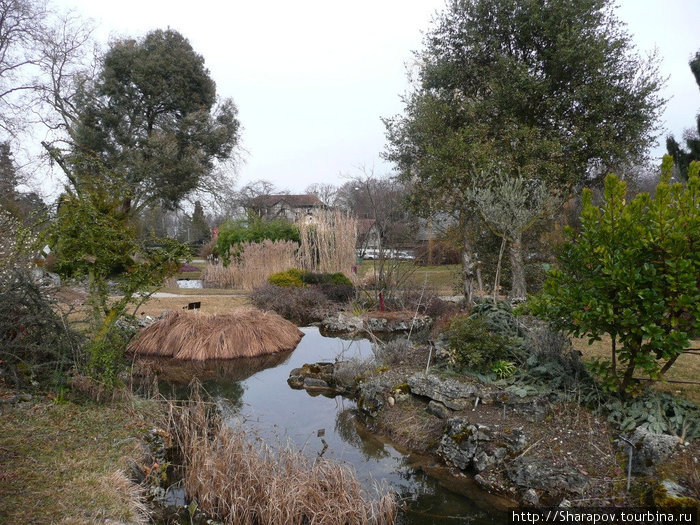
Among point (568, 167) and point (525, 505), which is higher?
point (568, 167)

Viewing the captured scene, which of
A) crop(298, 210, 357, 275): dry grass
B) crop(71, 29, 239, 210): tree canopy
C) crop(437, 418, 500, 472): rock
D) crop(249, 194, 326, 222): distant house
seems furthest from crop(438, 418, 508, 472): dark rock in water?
crop(249, 194, 326, 222): distant house

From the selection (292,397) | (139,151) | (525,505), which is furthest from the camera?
(139,151)

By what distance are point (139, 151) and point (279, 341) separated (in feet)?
45.6

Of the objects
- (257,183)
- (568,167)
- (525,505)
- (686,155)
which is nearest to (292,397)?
(525,505)

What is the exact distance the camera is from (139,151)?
19578mm

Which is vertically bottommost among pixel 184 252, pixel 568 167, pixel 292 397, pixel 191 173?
pixel 292 397

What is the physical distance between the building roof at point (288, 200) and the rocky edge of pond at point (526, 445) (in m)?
34.6

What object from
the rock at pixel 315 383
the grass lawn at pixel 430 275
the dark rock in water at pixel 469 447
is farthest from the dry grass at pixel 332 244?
the dark rock in water at pixel 469 447

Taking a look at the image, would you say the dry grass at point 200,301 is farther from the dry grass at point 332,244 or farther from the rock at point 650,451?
the rock at point 650,451

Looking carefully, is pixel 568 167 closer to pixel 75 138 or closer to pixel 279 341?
pixel 279 341

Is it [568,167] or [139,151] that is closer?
[568,167]

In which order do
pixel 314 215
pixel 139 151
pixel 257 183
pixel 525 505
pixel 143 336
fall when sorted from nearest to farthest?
pixel 525 505 < pixel 143 336 < pixel 314 215 < pixel 139 151 < pixel 257 183

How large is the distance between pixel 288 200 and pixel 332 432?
144 ft

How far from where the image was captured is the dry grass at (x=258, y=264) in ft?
51.1
